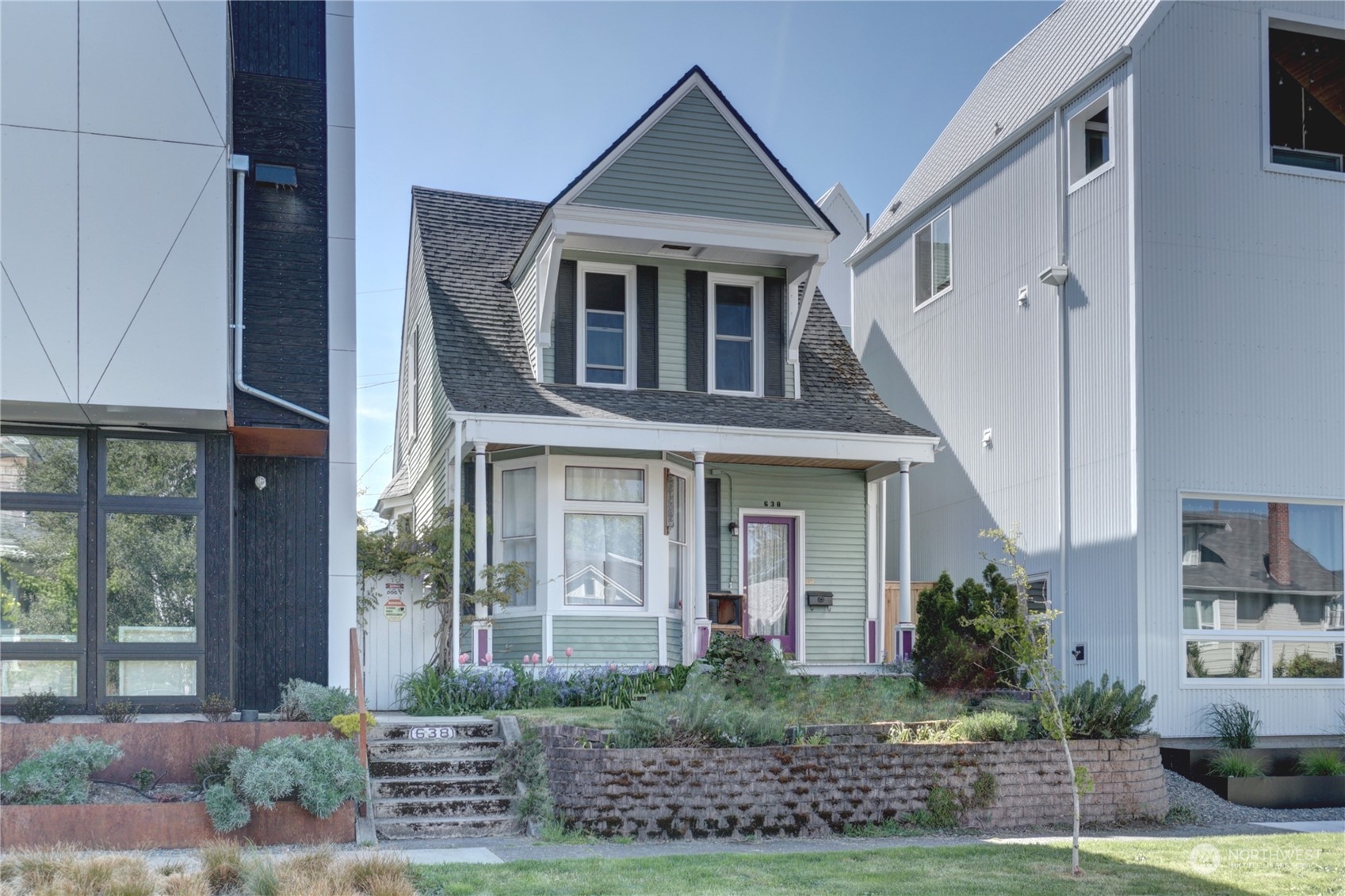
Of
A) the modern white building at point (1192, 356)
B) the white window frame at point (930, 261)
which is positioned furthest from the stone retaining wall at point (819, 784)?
the white window frame at point (930, 261)

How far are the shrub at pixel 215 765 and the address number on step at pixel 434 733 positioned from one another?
213cm

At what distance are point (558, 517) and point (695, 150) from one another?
5.05m

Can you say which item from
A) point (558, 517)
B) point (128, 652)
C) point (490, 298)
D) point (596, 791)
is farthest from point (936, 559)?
point (128, 652)

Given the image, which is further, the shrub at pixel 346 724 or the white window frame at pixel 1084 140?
the white window frame at pixel 1084 140

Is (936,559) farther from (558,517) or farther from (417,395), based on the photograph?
(417,395)

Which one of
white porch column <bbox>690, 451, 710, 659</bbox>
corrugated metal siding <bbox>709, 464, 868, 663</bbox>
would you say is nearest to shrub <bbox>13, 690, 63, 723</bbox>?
white porch column <bbox>690, 451, 710, 659</bbox>

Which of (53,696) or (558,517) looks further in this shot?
(558,517)

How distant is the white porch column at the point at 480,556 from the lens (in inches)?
586

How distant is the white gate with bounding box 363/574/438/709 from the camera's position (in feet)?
52.9

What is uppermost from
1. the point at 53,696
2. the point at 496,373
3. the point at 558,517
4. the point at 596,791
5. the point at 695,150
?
the point at 695,150

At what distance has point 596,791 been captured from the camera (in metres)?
10.6

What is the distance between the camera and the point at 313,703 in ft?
37.0

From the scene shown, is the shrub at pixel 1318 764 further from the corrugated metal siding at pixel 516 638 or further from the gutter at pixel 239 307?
the gutter at pixel 239 307

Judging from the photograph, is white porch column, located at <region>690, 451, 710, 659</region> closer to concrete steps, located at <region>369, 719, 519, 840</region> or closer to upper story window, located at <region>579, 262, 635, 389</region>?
upper story window, located at <region>579, 262, 635, 389</region>
